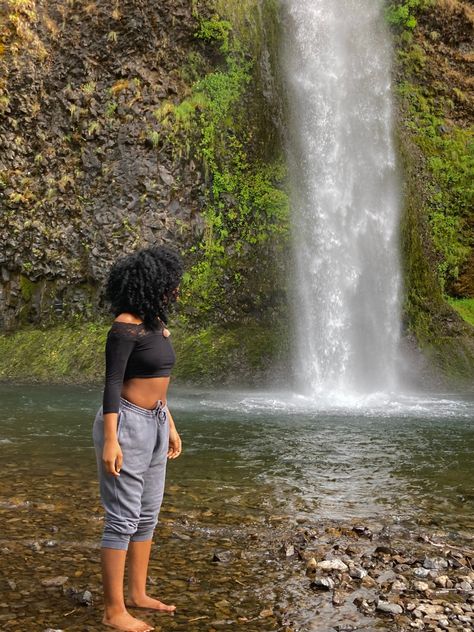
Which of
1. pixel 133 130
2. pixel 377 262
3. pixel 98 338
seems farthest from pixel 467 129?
pixel 98 338

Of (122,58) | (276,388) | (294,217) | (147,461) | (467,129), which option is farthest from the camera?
(467,129)

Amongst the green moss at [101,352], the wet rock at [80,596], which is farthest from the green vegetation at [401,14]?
the wet rock at [80,596]

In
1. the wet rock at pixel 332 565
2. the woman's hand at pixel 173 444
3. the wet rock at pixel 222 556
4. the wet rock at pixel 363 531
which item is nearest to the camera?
the woman's hand at pixel 173 444

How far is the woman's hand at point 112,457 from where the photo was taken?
11.8ft

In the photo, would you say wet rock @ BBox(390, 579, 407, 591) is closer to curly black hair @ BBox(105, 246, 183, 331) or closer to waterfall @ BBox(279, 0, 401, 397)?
curly black hair @ BBox(105, 246, 183, 331)

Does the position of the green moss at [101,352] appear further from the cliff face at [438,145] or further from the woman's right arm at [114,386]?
the woman's right arm at [114,386]

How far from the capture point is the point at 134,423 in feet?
12.3

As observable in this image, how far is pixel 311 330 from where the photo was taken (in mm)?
16688

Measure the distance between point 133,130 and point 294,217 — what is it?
4626 mm

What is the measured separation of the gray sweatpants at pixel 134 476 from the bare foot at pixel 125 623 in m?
0.31

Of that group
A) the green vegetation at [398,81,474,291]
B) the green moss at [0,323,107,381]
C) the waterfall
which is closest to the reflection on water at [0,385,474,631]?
the waterfall

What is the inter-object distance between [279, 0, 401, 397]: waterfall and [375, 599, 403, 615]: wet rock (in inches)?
466

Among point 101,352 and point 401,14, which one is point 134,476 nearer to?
point 101,352

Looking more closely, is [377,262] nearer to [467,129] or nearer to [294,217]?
[294,217]
